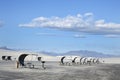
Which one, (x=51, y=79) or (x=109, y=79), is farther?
(x=109, y=79)

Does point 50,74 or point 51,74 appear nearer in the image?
point 50,74

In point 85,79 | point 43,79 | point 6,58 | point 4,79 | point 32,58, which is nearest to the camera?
point 4,79

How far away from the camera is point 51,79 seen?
5019 centimetres

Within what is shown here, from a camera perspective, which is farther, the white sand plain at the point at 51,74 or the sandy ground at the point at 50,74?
the white sand plain at the point at 51,74

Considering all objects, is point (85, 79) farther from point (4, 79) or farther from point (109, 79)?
point (4, 79)

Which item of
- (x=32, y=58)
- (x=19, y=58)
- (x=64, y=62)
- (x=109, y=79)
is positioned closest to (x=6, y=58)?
(x=64, y=62)

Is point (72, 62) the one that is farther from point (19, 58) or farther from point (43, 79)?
point (43, 79)

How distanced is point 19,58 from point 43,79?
35.8 metres

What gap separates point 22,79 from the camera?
155 ft

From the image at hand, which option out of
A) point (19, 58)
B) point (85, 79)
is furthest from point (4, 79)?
point (19, 58)

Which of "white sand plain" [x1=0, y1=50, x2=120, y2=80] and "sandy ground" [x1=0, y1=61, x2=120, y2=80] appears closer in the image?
"sandy ground" [x1=0, y1=61, x2=120, y2=80]

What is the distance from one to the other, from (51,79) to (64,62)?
316 ft

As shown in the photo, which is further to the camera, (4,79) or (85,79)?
(85,79)

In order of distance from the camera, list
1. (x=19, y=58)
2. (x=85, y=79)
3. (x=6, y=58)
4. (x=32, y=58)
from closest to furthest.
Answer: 1. (x=85, y=79)
2. (x=19, y=58)
3. (x=32, y=58)
4. (x=6, y=58)
